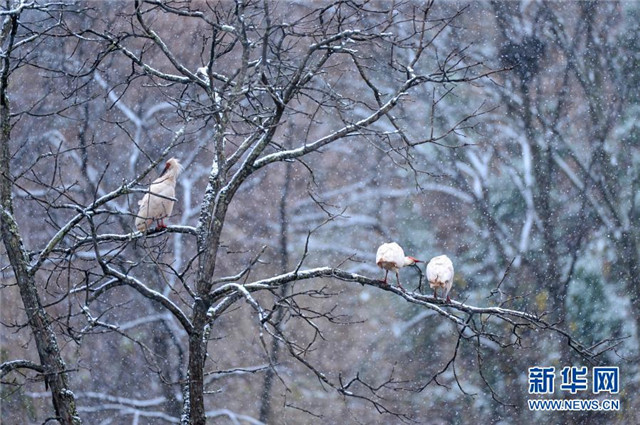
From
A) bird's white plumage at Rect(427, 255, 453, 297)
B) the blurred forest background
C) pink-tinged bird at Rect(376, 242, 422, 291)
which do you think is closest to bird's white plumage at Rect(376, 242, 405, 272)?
pink-tinged bird at Rect(376, 242, 422, 291)

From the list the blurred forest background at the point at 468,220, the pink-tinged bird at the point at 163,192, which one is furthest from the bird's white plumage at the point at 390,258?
the blurred forest background at the point at 468,220

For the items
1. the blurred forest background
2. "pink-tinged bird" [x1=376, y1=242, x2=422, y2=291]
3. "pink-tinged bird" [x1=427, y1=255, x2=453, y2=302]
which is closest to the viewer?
"pink-tinged bird" [x1=376, y1=242, x2=422, y2=291]

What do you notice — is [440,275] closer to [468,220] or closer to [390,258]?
[390,258]

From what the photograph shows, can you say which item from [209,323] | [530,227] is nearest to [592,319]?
[530,227]

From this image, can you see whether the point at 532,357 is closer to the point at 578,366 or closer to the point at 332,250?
the point at 578,366

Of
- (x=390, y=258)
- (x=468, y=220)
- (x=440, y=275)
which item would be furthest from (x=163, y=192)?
(x=468, y=220)

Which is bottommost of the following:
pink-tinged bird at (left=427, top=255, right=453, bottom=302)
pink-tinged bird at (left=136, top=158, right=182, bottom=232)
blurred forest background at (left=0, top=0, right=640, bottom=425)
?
pink-tinged bird at (left=427, top=255, right=453, bottom=302)

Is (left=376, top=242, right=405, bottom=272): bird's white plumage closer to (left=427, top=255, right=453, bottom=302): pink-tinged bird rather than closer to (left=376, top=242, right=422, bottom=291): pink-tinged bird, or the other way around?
(left=376, top=242, right=422, bottom=291): pink-tinged bird

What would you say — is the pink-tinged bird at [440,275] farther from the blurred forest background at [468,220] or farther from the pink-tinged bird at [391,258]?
the blurred forest background at [468,220]

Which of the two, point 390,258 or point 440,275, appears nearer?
point 390,258

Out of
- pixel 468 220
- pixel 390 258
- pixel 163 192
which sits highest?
pixel 468 220

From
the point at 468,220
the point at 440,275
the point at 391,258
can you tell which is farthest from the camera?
the point at 468,220

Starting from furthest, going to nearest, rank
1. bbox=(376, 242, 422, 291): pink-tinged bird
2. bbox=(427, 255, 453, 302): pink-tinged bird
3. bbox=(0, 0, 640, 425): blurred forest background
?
bbox=(0, 0, 640, 425): blurred forest background < bbox=(427, 255, 453, 302): pink-tinged bird < bbox=(376, 242, 422, 291): pink-tinged bird

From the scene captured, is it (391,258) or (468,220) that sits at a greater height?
(468,220)
